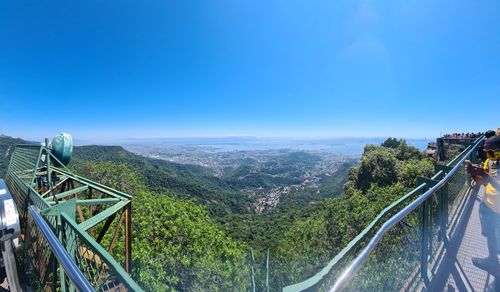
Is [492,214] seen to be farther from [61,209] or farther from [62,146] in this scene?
[62,146]

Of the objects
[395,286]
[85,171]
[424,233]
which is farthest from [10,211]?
[85,171]

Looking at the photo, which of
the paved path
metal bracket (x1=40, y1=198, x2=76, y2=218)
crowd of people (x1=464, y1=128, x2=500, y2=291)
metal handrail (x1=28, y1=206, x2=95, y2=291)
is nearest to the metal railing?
the paved path

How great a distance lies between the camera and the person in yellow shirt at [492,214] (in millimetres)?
2742

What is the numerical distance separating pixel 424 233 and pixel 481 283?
71 cm

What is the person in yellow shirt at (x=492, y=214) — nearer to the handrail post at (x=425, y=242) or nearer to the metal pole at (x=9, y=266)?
the handrail post at (x=425, y=242)

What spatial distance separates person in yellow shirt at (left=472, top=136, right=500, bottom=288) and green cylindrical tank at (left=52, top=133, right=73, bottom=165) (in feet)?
27.9

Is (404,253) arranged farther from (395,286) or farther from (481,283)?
(481,283)

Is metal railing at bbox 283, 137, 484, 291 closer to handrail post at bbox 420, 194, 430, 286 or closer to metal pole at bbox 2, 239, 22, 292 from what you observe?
handrail post at bbox 420, 194, 430, 286

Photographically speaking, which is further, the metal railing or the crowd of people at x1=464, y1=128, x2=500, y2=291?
the crowd of people at x1=464, y1=128, x2=500, y2=291

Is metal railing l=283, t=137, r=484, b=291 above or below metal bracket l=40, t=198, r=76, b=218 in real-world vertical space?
below

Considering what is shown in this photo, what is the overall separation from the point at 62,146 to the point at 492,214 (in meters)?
8.65

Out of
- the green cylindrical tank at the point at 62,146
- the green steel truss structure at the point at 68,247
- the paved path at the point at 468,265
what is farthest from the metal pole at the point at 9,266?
the paved path at the point at 468,265

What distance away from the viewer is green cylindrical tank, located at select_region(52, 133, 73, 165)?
6.28 metres

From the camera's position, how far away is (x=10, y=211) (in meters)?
4.09
